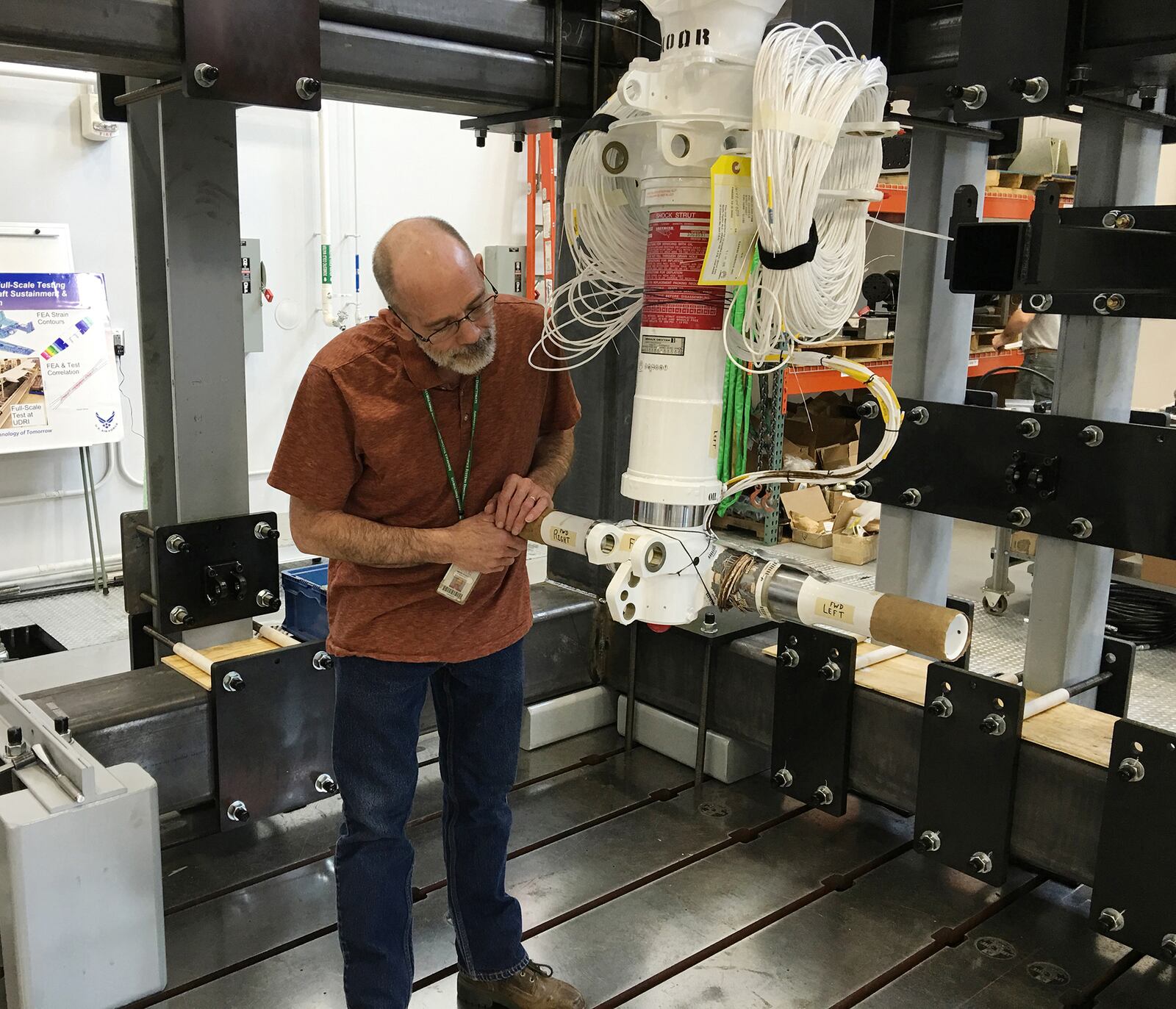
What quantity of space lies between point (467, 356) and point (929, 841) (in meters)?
1.34

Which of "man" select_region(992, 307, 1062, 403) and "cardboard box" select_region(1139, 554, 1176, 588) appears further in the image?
"man" select_region(992, 307, 1062, 403)

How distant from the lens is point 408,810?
68.5 inches

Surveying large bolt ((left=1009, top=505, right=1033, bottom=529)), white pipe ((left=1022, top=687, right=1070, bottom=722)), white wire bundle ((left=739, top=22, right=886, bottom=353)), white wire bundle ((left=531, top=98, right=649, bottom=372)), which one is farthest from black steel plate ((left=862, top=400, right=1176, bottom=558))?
white wire bundle ((left=531, top=98, right=649, bottom=372))

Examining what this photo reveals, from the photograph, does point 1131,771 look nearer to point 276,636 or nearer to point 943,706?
point 943,706

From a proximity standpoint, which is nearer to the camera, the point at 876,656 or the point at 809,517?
the point at 876,656

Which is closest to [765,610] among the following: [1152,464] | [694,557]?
[694,557]

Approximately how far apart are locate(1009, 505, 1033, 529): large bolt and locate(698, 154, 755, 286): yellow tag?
93 cm

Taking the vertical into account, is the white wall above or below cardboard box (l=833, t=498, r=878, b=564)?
above

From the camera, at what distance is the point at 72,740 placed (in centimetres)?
187

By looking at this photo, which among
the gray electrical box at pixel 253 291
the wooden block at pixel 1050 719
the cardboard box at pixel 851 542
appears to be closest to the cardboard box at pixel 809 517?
the cardboard box at pixel 851 542

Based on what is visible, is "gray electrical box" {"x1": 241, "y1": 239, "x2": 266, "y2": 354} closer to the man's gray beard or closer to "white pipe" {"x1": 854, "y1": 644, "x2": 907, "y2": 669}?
"white pipe" {"x1": 854, "y1": 644, "x2": 907, "y2": 669}

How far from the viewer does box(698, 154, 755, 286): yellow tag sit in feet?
4.74

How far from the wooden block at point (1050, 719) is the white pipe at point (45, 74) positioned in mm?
3384

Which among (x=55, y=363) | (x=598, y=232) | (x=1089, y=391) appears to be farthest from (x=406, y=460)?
(x=55, y=363)
